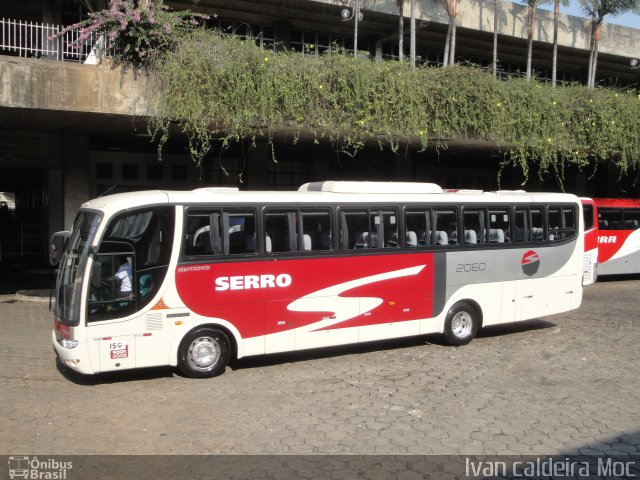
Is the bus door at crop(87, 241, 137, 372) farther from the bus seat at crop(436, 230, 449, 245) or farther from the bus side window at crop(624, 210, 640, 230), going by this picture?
the bus side window at crop(624, 210, 640, 230)

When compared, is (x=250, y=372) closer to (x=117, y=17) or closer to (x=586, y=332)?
(x=586, y=332)

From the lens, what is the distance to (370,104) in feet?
43.6

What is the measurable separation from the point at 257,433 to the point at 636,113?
1591 centimetres

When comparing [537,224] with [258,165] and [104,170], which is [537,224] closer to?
[258,165]

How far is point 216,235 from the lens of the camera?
26.5 ft

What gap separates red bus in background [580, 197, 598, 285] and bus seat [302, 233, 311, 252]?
10.5m

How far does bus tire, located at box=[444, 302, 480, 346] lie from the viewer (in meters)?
10.1

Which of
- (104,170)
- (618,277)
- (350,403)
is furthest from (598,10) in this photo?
(350,403)

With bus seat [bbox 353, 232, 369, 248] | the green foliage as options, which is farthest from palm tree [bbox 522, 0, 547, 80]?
bus seat [bbox 353, 232, 369, 248]

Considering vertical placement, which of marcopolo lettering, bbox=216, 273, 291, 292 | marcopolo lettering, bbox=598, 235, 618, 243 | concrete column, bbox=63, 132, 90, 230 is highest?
concrete column, bbox=63, 132, 90, 230

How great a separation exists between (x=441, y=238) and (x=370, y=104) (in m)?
4.59

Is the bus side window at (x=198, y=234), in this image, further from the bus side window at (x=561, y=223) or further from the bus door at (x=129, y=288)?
the bus side window at (x=561, y=223)

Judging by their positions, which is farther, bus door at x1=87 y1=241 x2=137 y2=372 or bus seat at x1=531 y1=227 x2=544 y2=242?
bus seat at x1=531 y1=227 x2=544 y2=242

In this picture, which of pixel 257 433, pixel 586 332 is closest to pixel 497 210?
pixel 586 332
